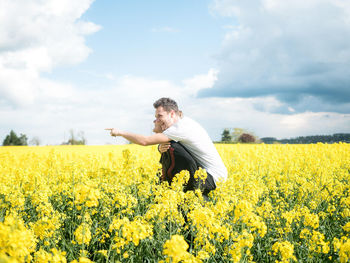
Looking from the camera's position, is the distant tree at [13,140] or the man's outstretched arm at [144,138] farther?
the distant tree at [13,140]

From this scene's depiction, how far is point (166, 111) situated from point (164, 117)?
0.12 m

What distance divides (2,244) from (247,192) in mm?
3220

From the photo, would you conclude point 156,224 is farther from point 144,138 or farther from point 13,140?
point 13,140

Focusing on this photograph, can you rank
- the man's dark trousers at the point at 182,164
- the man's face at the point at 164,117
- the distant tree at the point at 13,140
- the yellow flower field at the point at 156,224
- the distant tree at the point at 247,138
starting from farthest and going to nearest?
the distant tree at the point at 13,140 → the distant tree at the point at 247,138 → the man's face at the point at 164,117 → the man's dark trousers at the point at 182,164 → the yellow flower field at the point at 156,224

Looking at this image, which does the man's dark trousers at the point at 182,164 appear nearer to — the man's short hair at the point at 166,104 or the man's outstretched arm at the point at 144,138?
the man's outstretched arm at the point at 144,138

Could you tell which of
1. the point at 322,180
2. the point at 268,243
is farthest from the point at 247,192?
the point at 322,180

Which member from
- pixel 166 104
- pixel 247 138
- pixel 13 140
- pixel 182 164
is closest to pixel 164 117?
pixel 166 104

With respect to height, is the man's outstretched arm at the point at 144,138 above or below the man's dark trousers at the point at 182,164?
above

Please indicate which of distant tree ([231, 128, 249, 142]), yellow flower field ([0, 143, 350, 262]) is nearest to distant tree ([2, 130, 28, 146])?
distant tree ([231, 128, 249, 142])

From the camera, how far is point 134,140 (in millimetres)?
4844

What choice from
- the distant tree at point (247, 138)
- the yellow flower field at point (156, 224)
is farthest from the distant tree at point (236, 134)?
the yellow flower field at point (156, 224)

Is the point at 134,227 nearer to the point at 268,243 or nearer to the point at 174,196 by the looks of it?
the point at 174,196

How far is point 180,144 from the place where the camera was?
16.5 ft

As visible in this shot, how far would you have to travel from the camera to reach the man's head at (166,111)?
17.1 feet
